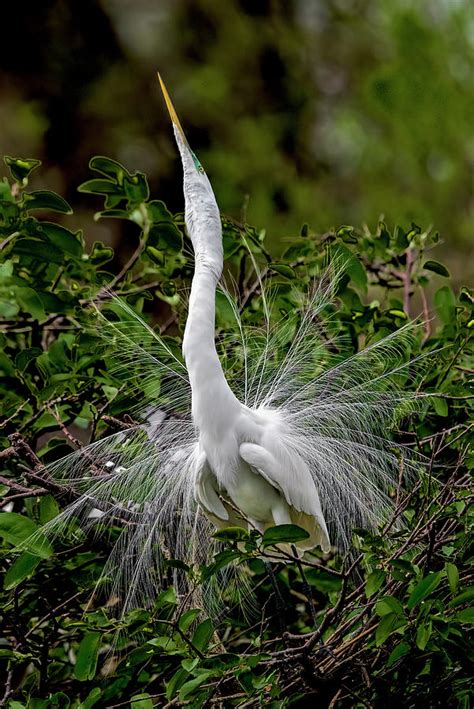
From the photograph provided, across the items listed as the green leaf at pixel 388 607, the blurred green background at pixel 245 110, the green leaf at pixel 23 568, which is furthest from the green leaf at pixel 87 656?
the blurred green background at pixel 245 110

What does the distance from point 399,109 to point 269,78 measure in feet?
2.33

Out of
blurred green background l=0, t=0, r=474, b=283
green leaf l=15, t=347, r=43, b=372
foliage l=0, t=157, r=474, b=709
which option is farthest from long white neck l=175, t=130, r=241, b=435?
blurred green background l=0, t=0, r=474, b=283

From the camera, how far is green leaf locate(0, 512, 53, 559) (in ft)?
4.11

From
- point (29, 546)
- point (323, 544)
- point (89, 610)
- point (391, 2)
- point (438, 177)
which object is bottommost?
point (89, 610)

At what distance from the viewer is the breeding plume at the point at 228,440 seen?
4.73ft

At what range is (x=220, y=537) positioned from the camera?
3.58ft

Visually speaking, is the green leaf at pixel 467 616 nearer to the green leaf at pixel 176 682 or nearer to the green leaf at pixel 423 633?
the green leaf at pixel 423 633

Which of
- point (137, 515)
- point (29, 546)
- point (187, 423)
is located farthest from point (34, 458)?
point (187, 423)

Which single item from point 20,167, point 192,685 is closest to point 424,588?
point 192,685

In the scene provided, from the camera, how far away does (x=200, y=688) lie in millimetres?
1188

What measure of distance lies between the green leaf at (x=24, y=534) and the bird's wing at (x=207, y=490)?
0.28 meters

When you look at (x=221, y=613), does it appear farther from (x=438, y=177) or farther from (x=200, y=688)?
(x=438, y=177)

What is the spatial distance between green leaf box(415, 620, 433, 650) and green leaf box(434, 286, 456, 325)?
68 cm

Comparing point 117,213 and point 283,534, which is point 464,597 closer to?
point 283,534
